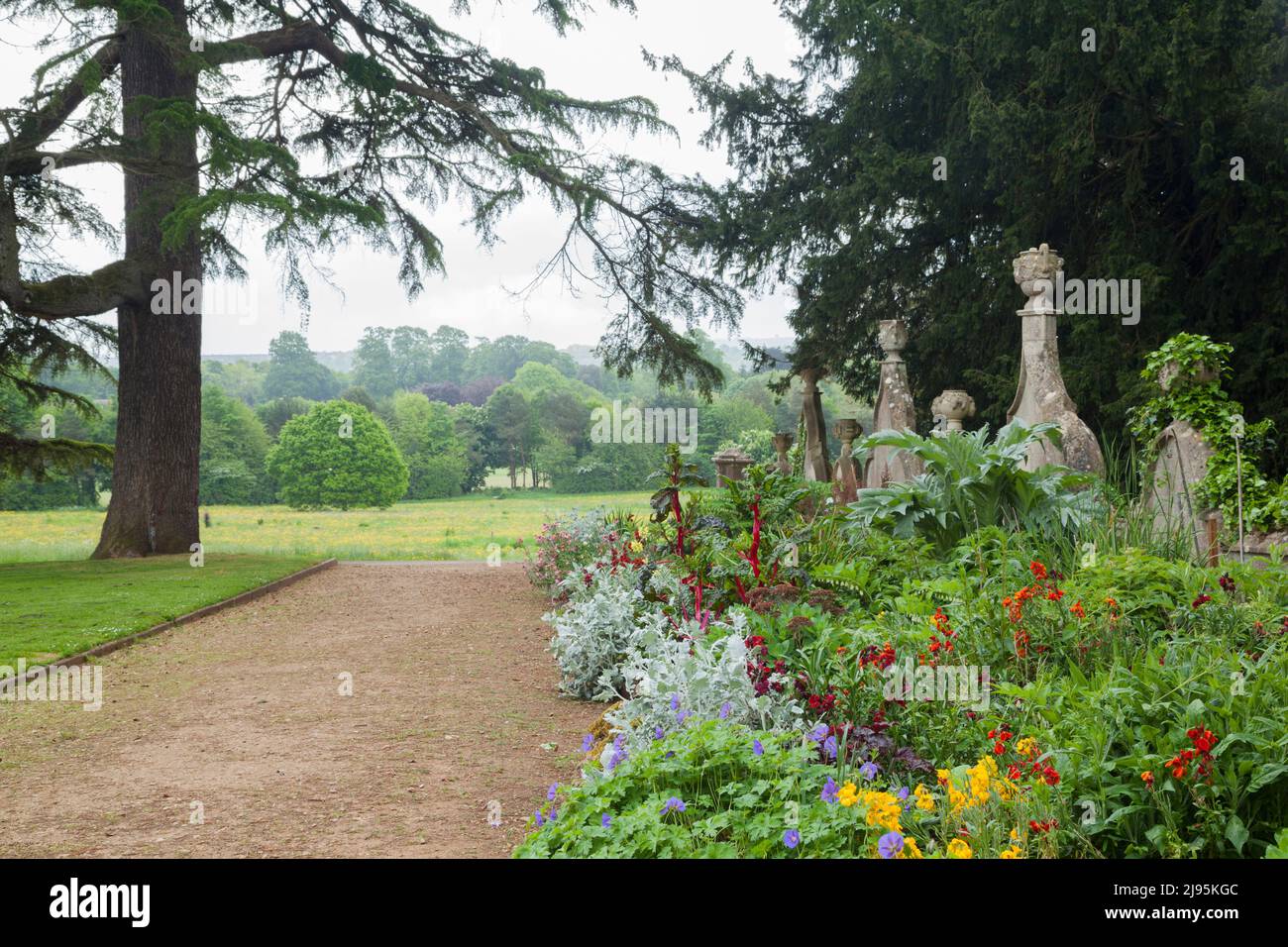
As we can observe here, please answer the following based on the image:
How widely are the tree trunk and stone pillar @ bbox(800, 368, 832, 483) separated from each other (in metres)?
9.34

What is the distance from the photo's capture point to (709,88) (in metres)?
17.3

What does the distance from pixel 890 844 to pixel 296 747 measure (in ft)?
11.6

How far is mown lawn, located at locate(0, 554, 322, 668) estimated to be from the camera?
8.09m

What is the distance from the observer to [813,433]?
16.7 meters

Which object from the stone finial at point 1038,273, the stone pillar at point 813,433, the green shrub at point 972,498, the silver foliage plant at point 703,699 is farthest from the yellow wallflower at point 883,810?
the stone pillar at point 813,433

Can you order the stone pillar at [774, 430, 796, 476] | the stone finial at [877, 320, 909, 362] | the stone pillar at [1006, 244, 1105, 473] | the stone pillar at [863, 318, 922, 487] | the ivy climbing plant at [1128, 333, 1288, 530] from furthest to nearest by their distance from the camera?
the stone pillar at [774, 430, 796, 476] → the stone finial at [877, 320, 909, 362] → the stone pillar at [863, 318, 922, 487] → the stone pillar at [1006, 244, 1105, 473] → the ivy climbing plant at [1128, 333, 1288, 530]

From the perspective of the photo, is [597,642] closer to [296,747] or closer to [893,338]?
[296,747]

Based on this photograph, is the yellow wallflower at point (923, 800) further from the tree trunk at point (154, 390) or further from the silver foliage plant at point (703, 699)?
the tree trunk at point (154, 390)

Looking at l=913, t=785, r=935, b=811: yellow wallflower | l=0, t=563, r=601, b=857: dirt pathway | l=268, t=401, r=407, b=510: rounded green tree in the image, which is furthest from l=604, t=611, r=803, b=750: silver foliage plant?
l=268, t=401, r=407, b=510: rounded green tree

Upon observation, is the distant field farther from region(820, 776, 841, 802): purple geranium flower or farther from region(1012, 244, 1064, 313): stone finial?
region(820, 776, 841, 802): purple geranium flower

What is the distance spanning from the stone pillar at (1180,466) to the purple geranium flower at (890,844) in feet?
20.6

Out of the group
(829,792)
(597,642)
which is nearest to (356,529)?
(597,642)

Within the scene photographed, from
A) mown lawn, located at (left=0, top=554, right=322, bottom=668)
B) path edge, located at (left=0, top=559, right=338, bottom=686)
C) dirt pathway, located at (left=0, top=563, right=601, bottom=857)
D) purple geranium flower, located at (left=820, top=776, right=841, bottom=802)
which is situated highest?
purple geranium flower, located at (left=820, top=776, right=841, bottom=802)
